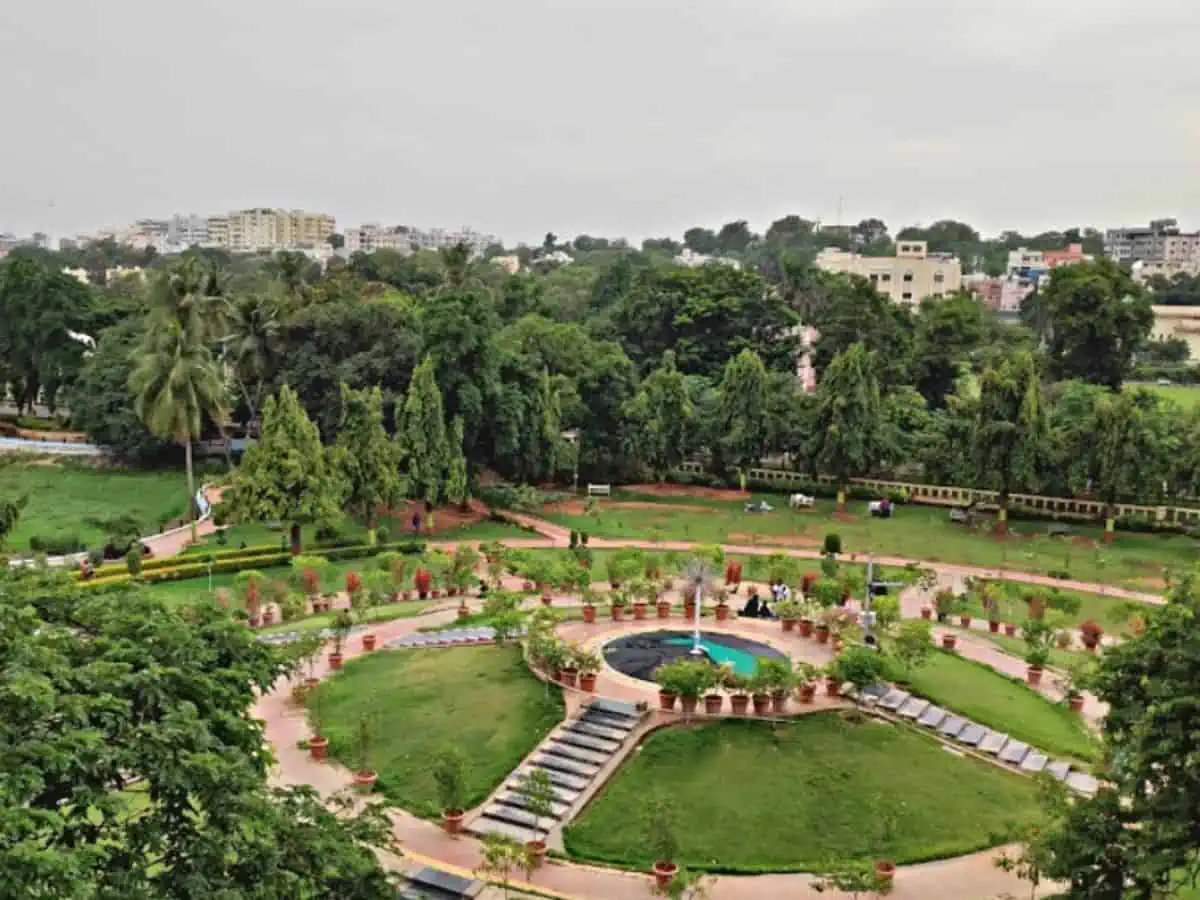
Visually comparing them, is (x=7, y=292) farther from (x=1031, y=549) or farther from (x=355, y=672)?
(x=1031, y=549)

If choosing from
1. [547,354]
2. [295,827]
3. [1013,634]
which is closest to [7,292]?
[547,354]

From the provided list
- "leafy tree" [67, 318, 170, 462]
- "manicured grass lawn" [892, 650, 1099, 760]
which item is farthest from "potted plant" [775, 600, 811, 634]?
"leafy tree" [67, 318, 170, 462]

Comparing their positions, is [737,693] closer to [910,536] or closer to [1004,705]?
[1004,705]

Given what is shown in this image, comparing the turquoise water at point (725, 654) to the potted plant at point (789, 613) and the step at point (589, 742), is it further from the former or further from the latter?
the step at point (589, 742)

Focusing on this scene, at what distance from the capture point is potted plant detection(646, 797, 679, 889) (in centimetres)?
1413

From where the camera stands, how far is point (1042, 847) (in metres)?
11.7

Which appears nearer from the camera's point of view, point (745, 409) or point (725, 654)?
point (725, 654)

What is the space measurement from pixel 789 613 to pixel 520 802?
9.03 metres

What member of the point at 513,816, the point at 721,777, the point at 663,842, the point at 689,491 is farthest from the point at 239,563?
the point at 689,491

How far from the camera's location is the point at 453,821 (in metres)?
15.7

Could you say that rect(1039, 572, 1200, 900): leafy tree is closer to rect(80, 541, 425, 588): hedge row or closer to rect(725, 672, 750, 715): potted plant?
rect(725, 672, 750, 715): potted plant

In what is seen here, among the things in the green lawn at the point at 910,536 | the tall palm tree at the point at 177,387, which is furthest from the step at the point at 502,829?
the tall palm tree at the point at 177,387

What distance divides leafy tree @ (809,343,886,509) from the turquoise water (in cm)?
2044

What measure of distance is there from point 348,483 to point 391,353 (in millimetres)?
11525
